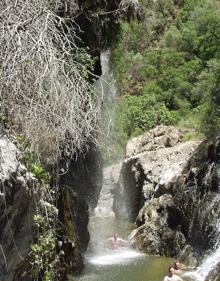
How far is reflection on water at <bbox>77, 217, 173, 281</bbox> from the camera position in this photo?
1290 cm

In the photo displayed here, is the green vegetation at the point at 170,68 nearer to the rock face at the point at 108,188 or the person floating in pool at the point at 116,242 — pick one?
the rock face at the point at 108,188

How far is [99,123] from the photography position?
6.92 m

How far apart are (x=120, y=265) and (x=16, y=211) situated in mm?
9057

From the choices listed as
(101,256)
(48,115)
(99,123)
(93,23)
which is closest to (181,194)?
(101,256)

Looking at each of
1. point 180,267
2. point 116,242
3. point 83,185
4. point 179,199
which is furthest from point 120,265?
point 179,199

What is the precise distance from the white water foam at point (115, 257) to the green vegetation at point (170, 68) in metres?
13.6

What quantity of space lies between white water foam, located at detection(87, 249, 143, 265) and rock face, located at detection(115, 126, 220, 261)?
51 centimetres

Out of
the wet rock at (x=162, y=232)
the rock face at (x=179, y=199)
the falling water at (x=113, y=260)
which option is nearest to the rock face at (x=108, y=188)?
the falling water at (x=113, y=260)

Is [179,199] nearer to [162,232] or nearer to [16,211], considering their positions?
[162,232]

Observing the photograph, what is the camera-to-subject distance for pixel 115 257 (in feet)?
50.4

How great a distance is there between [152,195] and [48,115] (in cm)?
1508

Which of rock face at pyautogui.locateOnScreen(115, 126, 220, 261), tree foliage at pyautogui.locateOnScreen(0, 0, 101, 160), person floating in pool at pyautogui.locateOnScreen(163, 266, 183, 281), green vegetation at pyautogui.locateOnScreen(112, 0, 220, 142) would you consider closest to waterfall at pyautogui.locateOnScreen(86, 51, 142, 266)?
rock face at pyautogui.locateOnScreen(115, 126, 220, 261)

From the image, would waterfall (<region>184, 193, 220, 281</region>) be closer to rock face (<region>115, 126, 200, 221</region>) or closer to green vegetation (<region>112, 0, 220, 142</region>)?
rock face (<region>115, 126, 200, 221</region>)

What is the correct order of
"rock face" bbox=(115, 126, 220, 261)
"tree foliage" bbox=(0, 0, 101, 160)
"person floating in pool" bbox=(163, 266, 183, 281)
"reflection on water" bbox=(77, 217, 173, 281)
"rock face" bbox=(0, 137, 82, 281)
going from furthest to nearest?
"rock face" bbox=(115, 126, 220, 261)
"reflection on water" bbox=(77, 217, 173, 281)
"person floating in pool" bbox=(163, 266, 183, 281)
"tree foliage" bbox=(0, 0, 101, 160)
"rock face" bbox=(0, 137, 82, 281)
